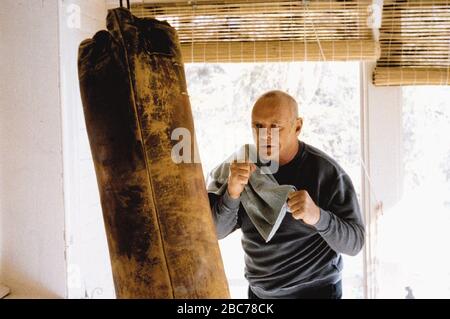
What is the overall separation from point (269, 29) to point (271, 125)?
15.8 inches

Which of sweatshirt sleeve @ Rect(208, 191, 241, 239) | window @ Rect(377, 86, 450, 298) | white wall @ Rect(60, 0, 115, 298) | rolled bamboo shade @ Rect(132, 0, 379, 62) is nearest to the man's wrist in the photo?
sweatshirt sleeve @ Rect(208, 191, 241, 239)

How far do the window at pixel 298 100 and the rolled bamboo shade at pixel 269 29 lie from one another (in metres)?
0.08

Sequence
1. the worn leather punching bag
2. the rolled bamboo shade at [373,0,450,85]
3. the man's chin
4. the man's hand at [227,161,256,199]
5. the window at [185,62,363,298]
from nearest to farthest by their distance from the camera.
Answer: the worn leather punching bag
the man's hand at [227,161,256,199]
the man's chin
the rolled bamboo shade at [373,0,450,85]
the window at [185,62,363,298]

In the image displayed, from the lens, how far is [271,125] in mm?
882

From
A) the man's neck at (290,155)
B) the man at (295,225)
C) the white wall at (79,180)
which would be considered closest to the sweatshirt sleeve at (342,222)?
the man at (295,225)

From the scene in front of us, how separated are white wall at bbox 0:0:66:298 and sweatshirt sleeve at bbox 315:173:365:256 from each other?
0.58 meters

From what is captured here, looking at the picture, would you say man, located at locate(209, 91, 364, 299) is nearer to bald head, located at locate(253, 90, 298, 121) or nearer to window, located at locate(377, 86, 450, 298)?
bald head, located at locate(253, 90, 298, 121)

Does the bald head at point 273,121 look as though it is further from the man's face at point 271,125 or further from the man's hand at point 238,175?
the man's hand at point 238,175

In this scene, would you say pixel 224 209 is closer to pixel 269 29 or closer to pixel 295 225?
pixel 295 225

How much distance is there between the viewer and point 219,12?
115 centimetres

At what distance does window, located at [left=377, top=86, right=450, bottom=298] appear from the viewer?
1.19 meters

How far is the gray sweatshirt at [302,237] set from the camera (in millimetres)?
907

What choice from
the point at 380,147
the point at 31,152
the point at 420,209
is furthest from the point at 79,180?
the point at 420,209
